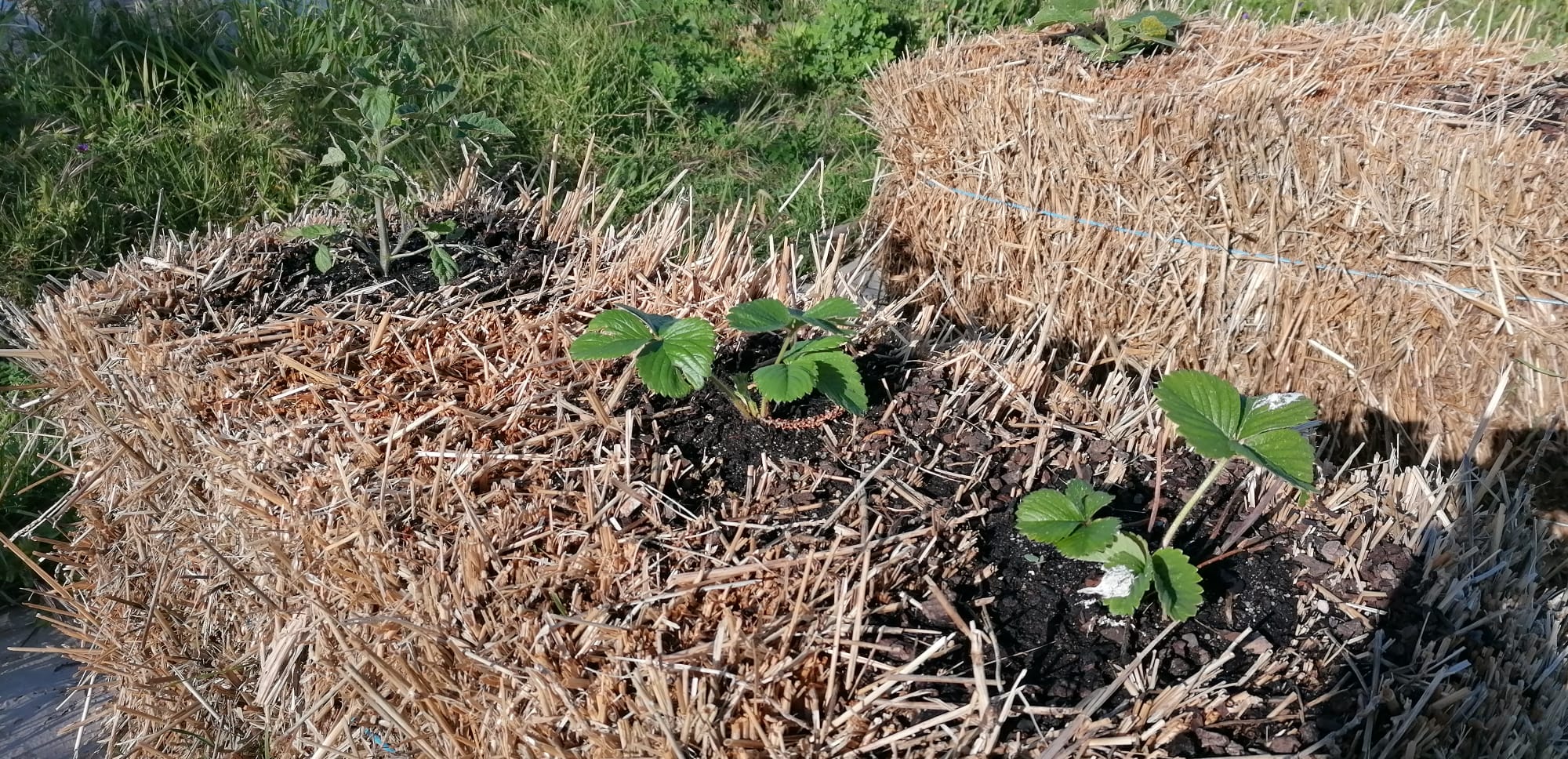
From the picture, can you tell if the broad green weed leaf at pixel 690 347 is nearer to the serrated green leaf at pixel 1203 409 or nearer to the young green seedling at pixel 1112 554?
the young green seedling at pixel 1112 554

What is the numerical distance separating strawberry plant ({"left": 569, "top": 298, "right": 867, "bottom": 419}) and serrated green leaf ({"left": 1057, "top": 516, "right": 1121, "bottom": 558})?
382mm

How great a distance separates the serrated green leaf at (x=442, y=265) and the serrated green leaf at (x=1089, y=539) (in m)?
1.31

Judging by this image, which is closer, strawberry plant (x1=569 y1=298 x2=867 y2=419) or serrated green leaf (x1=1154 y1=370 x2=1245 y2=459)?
serrated green leaf (x1=1154 y1=370 x2=1245 y2=459)

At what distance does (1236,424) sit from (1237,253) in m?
1.39

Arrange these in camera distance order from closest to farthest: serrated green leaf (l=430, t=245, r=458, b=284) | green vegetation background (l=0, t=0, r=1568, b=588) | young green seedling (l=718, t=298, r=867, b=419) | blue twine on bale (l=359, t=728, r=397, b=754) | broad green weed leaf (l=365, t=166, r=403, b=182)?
1. blue twine on bale (l=359, t=728, r=397, b=754)
2. young green seedling (l=718, t=298, r=867, b=419)
3. broad green weed leaf (l=365, t=166, r=403, b=182)
4. serrated green leaf (l=430, t=245, r=458, b=284)
5. green vegetation background (l=0, t=0, r=1568, b=588)

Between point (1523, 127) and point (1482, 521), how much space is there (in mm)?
1397

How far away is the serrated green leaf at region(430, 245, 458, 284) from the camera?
6.47 ft

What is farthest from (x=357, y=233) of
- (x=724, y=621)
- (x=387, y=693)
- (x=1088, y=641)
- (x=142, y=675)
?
(x=1088, y=641)

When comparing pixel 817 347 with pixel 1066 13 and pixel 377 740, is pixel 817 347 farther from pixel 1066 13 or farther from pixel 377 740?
pixel 1066 13

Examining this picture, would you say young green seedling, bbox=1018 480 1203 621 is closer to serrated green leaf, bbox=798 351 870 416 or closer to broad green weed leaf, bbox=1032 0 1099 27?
serrated green leaf, bbox=798 351 870 416

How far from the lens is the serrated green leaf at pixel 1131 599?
1.27 m

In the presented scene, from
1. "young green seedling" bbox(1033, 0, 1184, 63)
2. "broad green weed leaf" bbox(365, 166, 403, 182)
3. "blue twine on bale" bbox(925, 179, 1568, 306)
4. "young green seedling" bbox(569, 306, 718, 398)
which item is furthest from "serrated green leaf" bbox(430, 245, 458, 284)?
"young green seedling" bbox(1033, 0, 1184, 63)

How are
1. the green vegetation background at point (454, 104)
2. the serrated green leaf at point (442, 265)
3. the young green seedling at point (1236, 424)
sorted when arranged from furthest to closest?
the green vegetation background at point (454, 104) → the serrated green leaf at point (442, 265) → the young green seedling at point (1236, 424)

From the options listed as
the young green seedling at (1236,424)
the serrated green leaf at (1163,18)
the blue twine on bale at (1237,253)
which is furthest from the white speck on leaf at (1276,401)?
the serrated green leaf at (1163,18)
